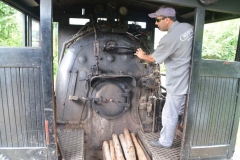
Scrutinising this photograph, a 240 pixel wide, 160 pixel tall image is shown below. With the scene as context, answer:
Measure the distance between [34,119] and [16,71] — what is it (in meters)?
0.53

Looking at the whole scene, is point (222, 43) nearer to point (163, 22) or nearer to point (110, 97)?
point (163, 22)

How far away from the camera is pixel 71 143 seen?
2592 mm

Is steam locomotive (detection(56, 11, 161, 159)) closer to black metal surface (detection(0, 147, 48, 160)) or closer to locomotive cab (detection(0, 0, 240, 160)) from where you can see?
locomotive cab (detection(0, 0, 240, 160))

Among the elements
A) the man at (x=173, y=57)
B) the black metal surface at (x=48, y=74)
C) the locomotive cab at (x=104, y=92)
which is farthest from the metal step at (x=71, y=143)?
the man at (x=173, y=57)

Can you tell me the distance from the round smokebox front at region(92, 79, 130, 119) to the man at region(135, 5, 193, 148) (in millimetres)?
687

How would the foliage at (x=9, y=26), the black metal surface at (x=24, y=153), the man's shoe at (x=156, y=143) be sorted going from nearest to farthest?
the black metal surface at (x=24, y=153) < the man's shoe at (x=156, y=143) < the foliage at (x=9, y=26)

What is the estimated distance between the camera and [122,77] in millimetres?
2980

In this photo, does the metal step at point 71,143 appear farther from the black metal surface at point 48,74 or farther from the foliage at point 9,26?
the foliage at point 9,26

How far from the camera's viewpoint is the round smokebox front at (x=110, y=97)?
2.89 meters

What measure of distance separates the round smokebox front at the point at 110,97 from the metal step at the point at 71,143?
454 millimetres

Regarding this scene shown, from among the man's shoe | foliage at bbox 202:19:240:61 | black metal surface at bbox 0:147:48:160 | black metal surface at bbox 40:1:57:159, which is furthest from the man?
foliage at bbox 202:19:240:61

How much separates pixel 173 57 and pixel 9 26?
8.05 meters

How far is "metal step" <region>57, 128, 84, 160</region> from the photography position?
2338 millimetres

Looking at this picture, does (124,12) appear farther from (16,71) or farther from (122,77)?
(16,71)
